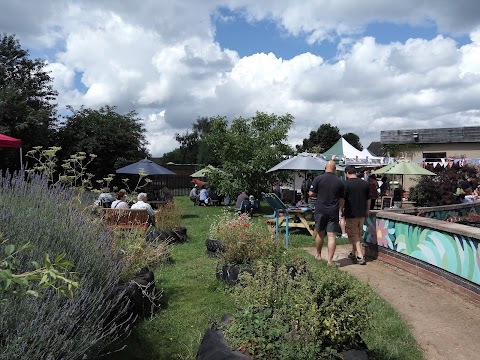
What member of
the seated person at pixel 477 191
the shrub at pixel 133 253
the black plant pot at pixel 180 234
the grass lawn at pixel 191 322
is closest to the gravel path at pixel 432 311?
the grass lawn at pixel 191 322

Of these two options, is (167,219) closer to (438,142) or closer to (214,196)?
(214,196)

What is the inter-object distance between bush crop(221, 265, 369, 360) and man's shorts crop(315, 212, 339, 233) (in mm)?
3738

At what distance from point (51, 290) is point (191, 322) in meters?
1.93

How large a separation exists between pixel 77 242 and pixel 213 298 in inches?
78.9

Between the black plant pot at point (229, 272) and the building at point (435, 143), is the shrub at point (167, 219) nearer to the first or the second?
the black plant pot at point (229, 272)

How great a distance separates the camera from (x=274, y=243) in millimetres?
5574

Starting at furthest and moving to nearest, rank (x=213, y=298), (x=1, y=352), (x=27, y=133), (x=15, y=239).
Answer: (x=27, y=133), (x=213, y=298), (x=15, y=239), (x=1, y=352)

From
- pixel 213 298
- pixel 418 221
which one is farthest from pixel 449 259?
pixel 213 298

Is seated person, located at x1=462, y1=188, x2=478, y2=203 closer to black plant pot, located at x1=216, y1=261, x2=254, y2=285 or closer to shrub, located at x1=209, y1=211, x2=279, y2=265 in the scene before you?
shrub, located at x1=209, y1=211, x2=279, y2=265

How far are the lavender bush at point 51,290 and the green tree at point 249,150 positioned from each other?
1209 centimetres

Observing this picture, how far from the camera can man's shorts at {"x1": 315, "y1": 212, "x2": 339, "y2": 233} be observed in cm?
693

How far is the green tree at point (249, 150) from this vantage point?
16.9 metres

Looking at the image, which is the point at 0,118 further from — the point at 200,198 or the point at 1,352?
the point at 1,352

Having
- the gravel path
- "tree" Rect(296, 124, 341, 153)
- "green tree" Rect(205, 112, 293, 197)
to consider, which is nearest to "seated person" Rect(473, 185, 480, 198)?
"green tree" Rect(205, 112, 293, 197)
